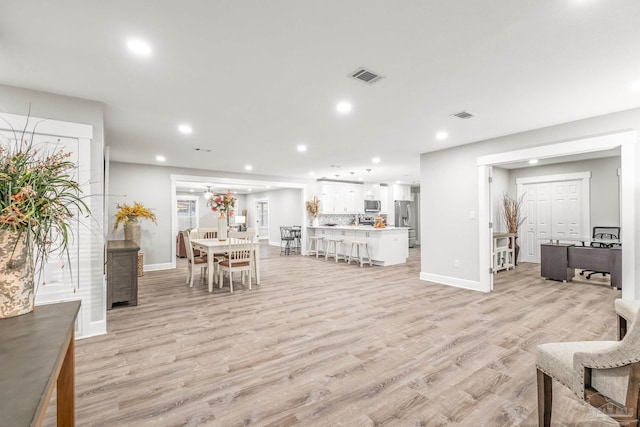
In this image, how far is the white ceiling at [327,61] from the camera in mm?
1867

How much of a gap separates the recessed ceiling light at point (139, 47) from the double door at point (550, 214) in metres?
8.19

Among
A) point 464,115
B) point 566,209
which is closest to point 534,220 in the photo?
point 566,209

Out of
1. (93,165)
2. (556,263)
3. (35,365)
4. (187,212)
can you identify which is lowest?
(556,263)

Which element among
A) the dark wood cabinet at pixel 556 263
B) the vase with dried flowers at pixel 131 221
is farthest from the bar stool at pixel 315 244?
the dark wood cabinet at pixel 556 263

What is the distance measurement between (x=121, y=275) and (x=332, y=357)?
330 cm

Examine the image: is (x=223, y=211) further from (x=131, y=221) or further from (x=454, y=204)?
(x=454, y=204)

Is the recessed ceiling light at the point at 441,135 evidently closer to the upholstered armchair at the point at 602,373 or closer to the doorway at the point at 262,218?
the upholstered armchair at the point at 602,373

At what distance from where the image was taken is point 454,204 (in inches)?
213

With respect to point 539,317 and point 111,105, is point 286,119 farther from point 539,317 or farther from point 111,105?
point 539,317

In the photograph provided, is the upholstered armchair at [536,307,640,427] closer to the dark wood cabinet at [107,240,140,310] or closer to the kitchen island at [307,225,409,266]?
the dark wood cabinet at [107,240,140,310]

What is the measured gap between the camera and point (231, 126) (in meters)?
4.26

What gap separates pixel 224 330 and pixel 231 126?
2.73 meters

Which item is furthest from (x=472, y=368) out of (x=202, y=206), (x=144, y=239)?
(x=202, y=206)

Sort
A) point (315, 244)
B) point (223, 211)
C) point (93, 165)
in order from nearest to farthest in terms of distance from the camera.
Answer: point (93, 165) < point (223, 211) < point (315, 244)
